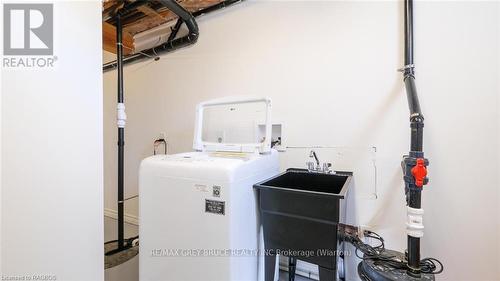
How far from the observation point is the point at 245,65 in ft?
6.14

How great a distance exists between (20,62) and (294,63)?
1.49m

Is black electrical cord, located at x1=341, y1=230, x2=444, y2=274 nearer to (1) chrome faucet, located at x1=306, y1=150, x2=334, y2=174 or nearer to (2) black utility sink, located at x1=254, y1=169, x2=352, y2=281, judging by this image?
(2) black utility sink, located at x1=254, y1=169, x2=352, y2=281

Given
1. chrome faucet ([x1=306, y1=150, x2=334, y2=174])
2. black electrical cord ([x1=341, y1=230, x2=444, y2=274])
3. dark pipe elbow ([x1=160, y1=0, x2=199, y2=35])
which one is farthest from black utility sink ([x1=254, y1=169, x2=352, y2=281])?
dark pipe elbow ([x1=160, y1=0, x2=199, y2=35])

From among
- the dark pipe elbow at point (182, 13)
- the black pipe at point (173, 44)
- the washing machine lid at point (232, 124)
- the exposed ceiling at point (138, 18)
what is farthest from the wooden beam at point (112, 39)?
the washing machine lid at point (232, 124)

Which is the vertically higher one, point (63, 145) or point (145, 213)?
point (63, 145)

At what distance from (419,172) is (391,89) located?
0.63 meters

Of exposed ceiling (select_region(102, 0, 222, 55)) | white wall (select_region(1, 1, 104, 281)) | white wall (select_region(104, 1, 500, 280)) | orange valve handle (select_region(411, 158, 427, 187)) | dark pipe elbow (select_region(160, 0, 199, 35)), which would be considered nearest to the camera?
white wall (select_region(1, 1, 104, 281))

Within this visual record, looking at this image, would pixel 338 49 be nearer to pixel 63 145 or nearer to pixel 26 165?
pixel 63 145

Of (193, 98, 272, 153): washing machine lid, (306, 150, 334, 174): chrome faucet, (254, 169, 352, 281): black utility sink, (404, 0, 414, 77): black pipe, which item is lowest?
(254, 169, 352, 281): black utility sink

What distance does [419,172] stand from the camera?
0.95m

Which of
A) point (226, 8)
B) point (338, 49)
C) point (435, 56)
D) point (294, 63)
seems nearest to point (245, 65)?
point (294, 63)

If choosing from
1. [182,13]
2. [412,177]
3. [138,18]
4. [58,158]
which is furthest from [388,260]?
[138,18]

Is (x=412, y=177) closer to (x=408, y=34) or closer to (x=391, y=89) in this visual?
(x=391, y=89)

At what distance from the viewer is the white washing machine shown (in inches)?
37.9
